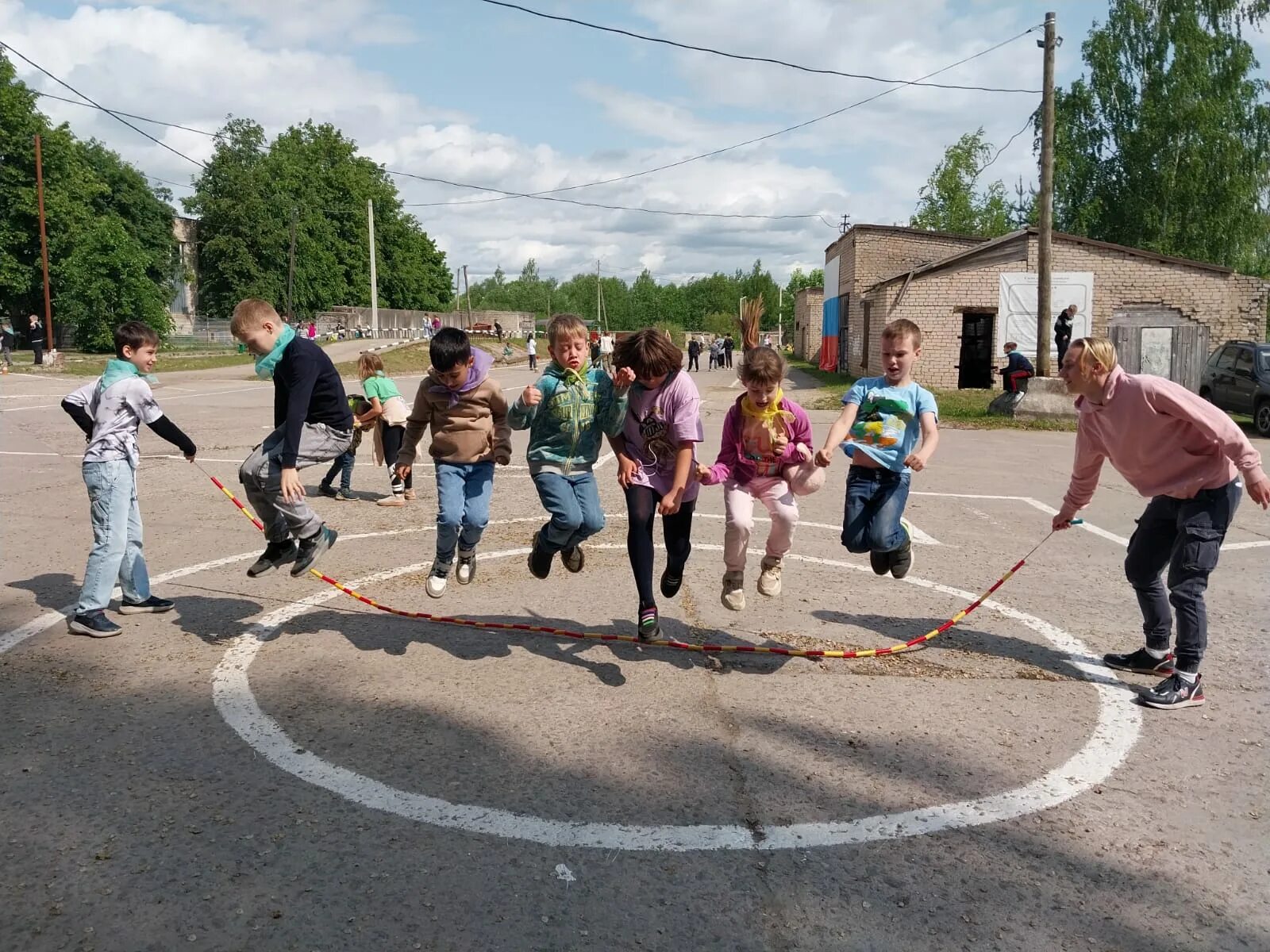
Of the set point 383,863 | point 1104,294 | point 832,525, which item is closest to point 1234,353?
point 1104,294

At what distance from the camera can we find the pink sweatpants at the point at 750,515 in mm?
5695

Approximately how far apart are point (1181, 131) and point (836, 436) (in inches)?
1754

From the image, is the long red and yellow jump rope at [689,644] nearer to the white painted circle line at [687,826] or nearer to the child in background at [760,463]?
the child in background at [760,463]

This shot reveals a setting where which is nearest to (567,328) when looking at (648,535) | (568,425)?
(568,425)

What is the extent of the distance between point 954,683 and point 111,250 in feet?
154

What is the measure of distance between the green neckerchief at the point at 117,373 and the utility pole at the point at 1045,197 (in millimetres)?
18647

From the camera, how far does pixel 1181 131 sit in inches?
1631

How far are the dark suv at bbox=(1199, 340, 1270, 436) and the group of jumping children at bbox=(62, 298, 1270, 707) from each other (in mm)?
17007

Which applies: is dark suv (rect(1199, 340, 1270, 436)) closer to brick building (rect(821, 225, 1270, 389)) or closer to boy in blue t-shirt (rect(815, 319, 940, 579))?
brick building (rect(821, 225, 1270, 389))

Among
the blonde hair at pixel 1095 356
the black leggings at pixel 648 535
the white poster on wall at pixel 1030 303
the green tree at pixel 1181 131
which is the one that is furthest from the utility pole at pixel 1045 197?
the green tree at pixel 1181 131

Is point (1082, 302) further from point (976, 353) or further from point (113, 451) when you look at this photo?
point (113, 451)

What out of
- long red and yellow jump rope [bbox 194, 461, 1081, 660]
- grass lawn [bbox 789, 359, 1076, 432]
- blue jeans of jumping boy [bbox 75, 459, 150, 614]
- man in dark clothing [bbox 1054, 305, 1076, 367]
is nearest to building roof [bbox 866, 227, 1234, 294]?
man in dark clothing [bbox 1054, 305, 1076, 367]

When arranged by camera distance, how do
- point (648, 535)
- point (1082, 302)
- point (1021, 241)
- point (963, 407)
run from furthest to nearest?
point (1021, 241) → point (1082, 302) → point (963, 407) → point (648, 535)

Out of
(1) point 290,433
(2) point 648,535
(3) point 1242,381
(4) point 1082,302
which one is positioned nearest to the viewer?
(2) point 648,535
